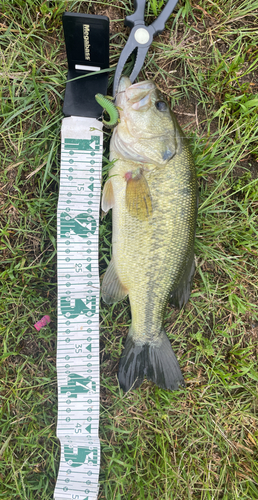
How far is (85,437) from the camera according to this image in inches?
84.4

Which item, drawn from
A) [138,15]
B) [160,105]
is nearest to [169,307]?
[160,105]

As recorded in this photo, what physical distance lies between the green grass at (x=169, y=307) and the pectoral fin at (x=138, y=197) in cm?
36

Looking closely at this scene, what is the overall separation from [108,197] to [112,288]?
0.67 meters

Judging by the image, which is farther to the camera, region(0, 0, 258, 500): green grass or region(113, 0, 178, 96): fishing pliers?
region(0, 0, 258, 500): green grass

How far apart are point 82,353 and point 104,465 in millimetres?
876

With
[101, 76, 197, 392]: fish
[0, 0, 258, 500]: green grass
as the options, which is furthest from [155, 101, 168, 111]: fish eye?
[0, 0, 258, 500]: green grass

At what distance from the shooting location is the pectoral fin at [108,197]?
7.08 ft

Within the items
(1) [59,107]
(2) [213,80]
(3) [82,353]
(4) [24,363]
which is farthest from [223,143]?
(4) [24,363]

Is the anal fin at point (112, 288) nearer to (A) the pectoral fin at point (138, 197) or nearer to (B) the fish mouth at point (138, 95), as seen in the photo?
(A) the pectoral fin at point (138, 197)

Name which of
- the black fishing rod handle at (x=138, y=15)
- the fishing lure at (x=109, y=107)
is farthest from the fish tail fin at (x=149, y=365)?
the black fishing rod handle at (x=138, y=15)

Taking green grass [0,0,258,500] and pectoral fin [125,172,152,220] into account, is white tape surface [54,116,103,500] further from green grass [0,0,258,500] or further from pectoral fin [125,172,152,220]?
pectoral fin [125,172,152,220]

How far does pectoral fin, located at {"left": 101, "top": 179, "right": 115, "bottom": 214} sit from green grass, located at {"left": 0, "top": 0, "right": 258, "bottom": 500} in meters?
0.20

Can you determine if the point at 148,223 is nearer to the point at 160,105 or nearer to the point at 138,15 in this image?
the point at 160,105

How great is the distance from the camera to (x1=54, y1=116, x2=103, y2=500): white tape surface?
7.07 feet
